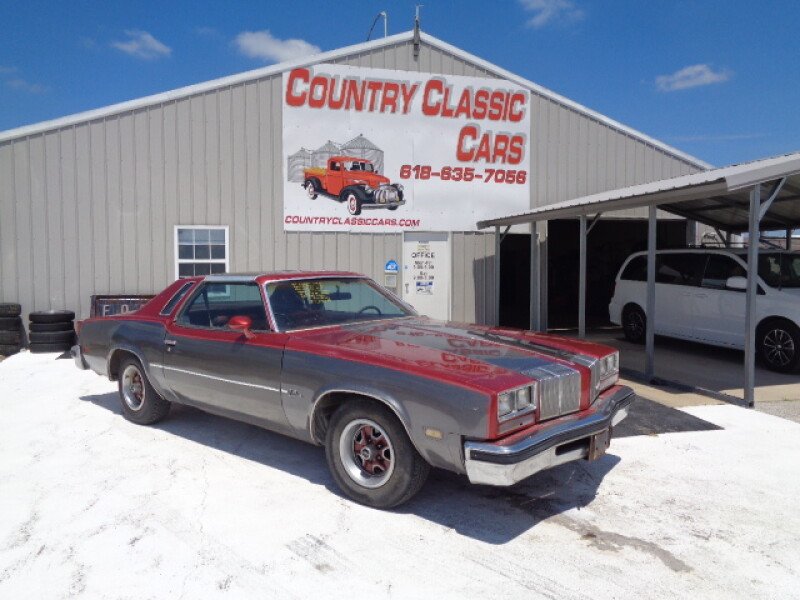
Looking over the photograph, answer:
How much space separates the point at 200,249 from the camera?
35.4 ft

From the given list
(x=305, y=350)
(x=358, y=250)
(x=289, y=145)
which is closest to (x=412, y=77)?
(x=289, y=145)

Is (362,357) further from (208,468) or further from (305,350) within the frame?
(208,468)

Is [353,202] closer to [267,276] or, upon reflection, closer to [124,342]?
[124,342]

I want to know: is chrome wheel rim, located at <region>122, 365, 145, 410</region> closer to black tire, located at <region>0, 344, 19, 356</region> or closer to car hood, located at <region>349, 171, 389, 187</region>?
black tire, located at <region>0, 344, 19, 356</region>

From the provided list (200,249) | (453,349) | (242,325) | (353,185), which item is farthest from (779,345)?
(200,249)

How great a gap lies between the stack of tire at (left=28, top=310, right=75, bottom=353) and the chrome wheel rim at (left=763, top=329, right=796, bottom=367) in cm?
1084

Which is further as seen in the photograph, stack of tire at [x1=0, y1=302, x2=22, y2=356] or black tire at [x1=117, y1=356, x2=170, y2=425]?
stack of tire at [x1=0, y1=302, x2=22, y2=356]

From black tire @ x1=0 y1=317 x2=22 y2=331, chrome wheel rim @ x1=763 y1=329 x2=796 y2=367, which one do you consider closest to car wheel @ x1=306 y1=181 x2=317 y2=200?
black tire @ x1=0 y1=317 x2=22 y2=331

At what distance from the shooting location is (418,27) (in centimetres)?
1146

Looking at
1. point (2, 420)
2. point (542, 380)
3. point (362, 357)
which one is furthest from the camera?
point (2, 420)

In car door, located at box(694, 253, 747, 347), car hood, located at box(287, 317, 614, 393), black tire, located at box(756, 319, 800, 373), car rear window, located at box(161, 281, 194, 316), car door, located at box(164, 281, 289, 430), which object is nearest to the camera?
car hood, located at box(287, 317, 614, 393)

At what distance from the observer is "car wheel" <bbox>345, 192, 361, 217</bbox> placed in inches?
446

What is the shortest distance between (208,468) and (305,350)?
1325 mm

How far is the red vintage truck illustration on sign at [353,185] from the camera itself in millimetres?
11195
